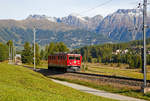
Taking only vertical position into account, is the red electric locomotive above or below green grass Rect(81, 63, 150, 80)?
above

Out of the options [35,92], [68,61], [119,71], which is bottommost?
→ [119,71]

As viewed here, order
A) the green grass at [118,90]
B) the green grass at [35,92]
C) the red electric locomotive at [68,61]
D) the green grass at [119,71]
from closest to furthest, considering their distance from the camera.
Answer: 1. the green grass at [35,92]
2. the green grass at [118,90]
3. the red electric locomotive at [68,61]
4. the green grass at [119,71]

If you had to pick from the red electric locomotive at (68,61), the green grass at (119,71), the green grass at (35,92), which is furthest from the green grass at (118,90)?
the red electric locomotive at (68,61)

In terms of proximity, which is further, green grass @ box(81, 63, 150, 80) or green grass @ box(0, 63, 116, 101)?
green grass @ box(81, 63, 150, 80)

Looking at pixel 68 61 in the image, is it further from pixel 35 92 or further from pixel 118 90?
pixel 35 92

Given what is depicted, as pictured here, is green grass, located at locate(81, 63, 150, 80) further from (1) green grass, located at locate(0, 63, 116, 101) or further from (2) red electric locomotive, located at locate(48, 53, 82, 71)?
(1) green grass, located at locate(0, 63, 116, 101)

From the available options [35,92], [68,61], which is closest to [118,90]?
[35,92]

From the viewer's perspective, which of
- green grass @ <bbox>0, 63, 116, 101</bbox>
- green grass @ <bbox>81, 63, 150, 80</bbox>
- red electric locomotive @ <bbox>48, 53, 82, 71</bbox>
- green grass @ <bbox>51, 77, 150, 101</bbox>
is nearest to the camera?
green grass @ <bbox>0, 63, 116, 101</bbox>

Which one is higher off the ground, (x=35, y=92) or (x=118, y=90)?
(x=35, y=92)

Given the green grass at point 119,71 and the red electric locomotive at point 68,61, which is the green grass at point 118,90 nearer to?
the green grass at point 119,71

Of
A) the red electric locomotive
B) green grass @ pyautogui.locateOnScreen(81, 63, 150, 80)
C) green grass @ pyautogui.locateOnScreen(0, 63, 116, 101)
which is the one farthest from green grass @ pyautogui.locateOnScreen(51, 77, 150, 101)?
the red electric locomotive

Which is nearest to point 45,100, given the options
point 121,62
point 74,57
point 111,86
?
point 111,86

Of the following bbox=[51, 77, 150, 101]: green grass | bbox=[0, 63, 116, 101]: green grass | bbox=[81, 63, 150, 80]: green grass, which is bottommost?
bbox=[81, 63, 150, 80]: green grass

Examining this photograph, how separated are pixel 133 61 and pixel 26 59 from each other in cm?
4647
